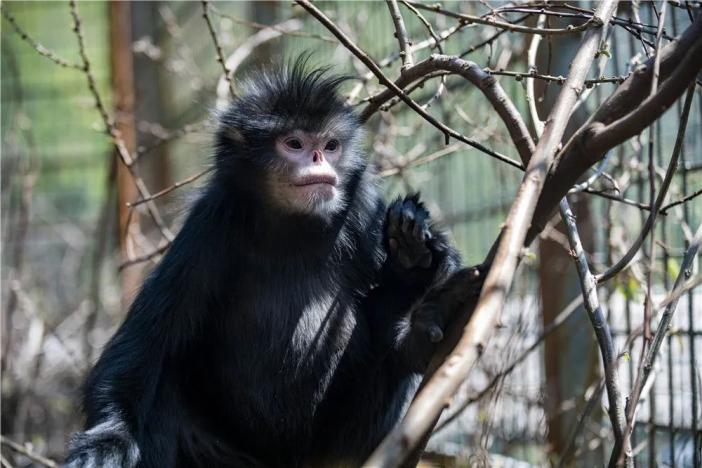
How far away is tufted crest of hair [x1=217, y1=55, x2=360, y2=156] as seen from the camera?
12.7 feet

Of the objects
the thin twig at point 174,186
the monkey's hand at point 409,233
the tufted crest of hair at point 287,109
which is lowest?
the monkey's hand at point 409,233

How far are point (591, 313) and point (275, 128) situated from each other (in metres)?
1.67

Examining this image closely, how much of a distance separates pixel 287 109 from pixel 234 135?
0.27m

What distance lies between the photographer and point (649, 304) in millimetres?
2211

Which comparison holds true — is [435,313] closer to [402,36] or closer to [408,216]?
[408,216]

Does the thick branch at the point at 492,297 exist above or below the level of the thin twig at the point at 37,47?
below

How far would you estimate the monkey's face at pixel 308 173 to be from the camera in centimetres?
374

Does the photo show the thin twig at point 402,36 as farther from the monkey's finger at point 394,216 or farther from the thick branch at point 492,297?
the thick branch at point 492,297

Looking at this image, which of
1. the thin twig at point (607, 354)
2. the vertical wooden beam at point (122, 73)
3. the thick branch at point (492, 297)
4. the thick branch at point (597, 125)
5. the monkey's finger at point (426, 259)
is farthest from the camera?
the vertical wooden beam at point (122, 73)

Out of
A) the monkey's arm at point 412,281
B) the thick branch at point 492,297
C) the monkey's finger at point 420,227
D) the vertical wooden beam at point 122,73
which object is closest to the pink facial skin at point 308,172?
the monkey's arm at point 412,281

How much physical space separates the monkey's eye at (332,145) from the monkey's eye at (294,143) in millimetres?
111

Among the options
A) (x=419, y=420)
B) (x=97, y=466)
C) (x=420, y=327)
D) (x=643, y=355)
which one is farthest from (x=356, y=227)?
(x=419, y=420)

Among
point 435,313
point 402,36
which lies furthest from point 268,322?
point 402,36

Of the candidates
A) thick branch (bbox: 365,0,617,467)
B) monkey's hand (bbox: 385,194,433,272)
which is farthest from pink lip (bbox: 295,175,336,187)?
thick branch (bbox: 365,0,617,467)
